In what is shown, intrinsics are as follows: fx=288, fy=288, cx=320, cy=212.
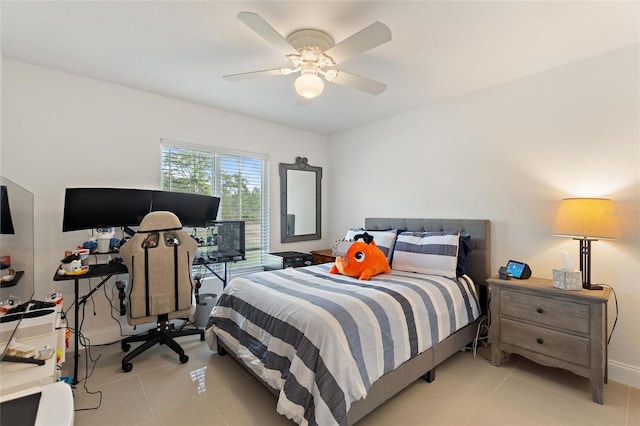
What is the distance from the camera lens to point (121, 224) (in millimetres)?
2723

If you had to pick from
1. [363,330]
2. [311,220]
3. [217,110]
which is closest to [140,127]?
[217,110]

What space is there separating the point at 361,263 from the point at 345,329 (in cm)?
107

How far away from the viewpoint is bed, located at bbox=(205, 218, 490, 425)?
5.16 ft

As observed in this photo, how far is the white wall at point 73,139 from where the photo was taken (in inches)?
98.3

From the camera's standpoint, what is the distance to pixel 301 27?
1967 millimetres

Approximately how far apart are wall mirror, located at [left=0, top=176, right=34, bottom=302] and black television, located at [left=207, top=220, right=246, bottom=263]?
63.5 inches

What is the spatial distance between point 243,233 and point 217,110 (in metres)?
1.57

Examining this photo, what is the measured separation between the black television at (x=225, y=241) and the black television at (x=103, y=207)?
29.3 inches

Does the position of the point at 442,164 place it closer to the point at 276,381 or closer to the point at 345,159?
the point at 345,159

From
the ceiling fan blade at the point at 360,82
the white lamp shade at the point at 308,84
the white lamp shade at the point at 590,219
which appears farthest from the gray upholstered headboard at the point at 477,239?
the white lamp shade at the point at 308,84

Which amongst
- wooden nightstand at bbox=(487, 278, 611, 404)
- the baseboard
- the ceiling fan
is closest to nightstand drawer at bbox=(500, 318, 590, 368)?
wooden nightstand at bbox=(487, 278, 611, 404)

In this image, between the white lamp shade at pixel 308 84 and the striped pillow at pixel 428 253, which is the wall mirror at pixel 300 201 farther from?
the white lamp shade at pixel 308 84

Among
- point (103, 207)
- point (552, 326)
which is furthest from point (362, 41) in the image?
point (103, 207)

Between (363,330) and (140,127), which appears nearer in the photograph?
(363,330)
